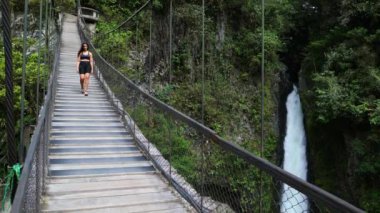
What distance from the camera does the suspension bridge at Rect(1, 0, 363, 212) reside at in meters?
3.00

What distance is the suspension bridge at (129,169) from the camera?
3004 mm

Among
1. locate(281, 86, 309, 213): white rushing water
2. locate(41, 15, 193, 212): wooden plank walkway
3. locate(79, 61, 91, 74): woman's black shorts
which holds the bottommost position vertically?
locate(281, 86, 309, 213): white rushing water

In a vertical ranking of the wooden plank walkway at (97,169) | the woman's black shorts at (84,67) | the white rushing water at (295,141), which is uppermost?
the woman's black shorts at (84,67)

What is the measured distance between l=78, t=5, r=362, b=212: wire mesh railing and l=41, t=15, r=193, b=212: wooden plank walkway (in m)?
0.21

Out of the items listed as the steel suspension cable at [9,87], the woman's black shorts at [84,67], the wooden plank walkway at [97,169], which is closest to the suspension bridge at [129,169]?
the wooden plank walkway at [97,169]

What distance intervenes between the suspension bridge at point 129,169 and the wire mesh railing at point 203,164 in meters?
0.01

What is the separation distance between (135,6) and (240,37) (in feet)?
22.2

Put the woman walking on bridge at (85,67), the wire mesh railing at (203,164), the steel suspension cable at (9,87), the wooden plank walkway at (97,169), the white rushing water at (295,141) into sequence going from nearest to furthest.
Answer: the wire mesh railing at (203,164)
the wooden plank walkway at (97,169)
the steel suspension cable at (9,87)
the woman walking on bridge at (85,67)
the white rushing water at (295,141)

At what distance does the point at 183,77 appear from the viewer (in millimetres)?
15070

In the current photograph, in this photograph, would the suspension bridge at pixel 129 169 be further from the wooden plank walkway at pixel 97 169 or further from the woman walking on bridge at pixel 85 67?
the woman walking on bridge at pixel 85 67

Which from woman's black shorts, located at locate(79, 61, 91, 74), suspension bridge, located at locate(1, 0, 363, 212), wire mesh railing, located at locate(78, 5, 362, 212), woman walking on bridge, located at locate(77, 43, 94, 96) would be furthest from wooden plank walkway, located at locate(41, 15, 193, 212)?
woman's black shorts, located at locate(79, 61, 91, 74)

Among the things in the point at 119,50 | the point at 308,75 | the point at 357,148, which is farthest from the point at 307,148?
the point at 119,50

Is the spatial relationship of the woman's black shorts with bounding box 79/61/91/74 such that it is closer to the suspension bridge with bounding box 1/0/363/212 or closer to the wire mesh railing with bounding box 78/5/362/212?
the wire mesh railing with bounding box 78/5/362/212

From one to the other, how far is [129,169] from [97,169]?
43 centimetres
